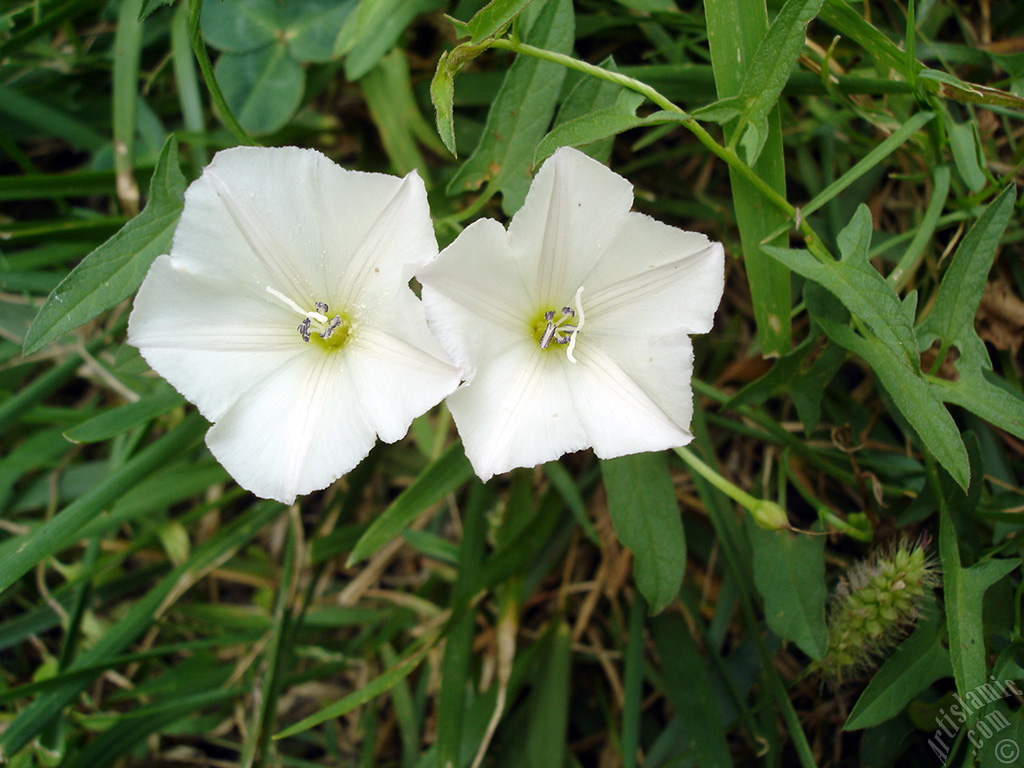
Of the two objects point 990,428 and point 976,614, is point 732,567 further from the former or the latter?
point 990,428

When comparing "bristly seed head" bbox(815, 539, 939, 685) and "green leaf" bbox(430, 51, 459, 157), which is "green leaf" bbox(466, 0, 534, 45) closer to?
"green leaf" bbox(430, 51, 459, 157)

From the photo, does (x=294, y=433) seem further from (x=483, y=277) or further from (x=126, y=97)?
(x=126, y=97)

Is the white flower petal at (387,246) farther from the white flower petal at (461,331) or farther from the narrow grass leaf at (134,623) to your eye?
the narrow grass leaf at (134,623)

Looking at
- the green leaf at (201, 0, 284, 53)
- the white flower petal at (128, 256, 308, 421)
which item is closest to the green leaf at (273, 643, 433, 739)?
the white flower petal at (128, 256, 308, 421)

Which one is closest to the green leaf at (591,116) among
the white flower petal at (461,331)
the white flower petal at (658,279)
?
the white flower petal at (658,279)

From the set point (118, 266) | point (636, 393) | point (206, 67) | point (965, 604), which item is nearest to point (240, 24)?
point (206, 67)

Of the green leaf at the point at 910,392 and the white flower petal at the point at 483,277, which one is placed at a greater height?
the white flower petal at the point at 483,277

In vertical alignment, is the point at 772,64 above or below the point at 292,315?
below
